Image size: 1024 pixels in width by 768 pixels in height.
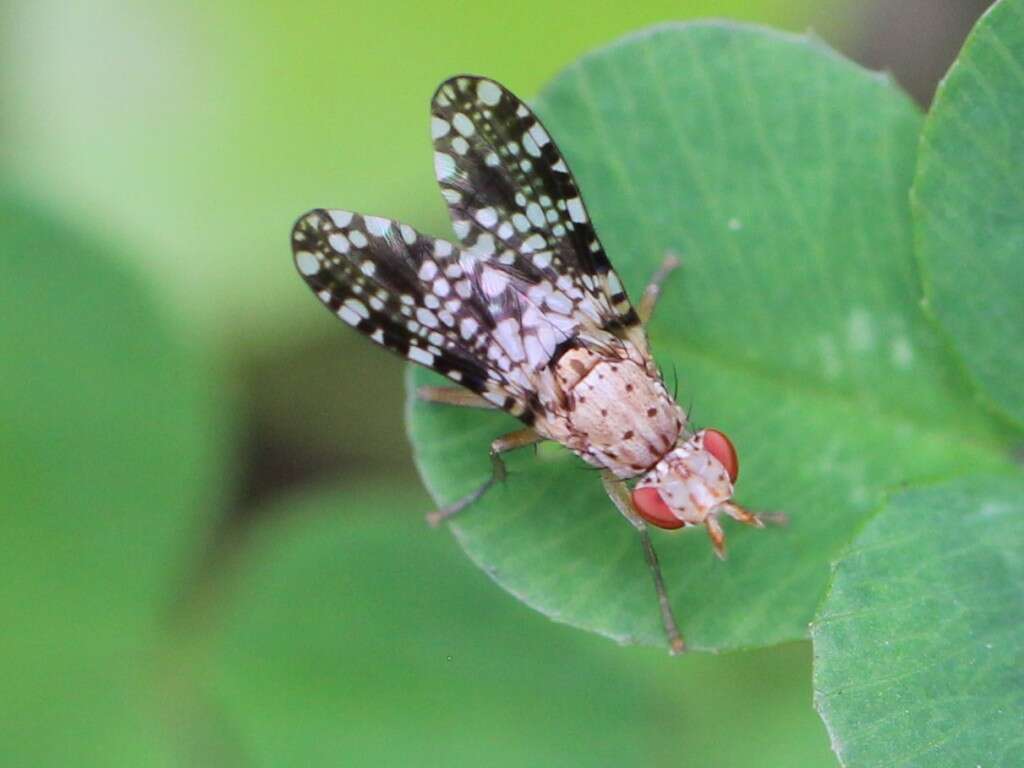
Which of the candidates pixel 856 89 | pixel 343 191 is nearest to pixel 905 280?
pixel 856 89

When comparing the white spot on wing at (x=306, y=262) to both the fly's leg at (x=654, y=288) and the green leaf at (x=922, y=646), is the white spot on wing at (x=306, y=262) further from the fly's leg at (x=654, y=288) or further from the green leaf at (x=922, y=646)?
the green leaf at (x=922, y=646)

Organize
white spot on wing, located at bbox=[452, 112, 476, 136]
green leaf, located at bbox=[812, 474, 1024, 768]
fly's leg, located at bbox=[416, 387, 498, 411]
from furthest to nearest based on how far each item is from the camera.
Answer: white spot on wing, located at bbox=[452, 112, 476, 136]
fly's leg, located at bbox=[416, 387, 498, 411]
green leaf, located at bbox=[812, 474, 1024, 768]

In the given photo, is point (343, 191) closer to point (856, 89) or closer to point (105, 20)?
point (105, 20)

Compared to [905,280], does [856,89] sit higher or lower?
higher

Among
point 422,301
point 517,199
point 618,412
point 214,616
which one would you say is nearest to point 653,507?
point 618,412

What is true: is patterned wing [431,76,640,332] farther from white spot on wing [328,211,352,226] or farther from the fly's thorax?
white spot on wing [328,211,352,226]

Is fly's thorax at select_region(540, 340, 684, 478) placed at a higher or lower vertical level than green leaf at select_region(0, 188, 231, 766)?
higher

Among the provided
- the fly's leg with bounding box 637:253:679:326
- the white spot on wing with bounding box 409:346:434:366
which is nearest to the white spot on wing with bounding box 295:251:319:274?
the white spot on wing with bounding box 409:346:434:366
